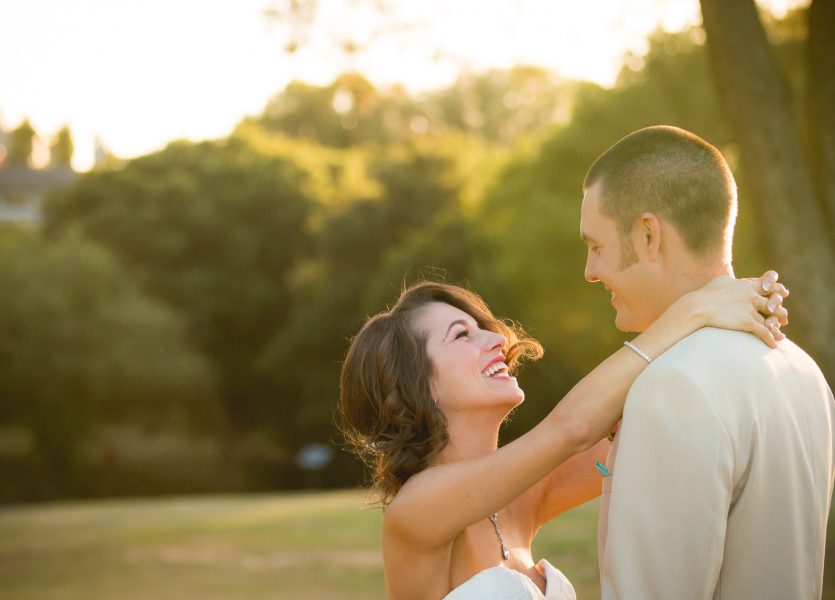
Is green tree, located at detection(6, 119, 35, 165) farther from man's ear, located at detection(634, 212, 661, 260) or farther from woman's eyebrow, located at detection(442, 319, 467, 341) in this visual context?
man's ear, located at detection(634, 212, 661, 260)

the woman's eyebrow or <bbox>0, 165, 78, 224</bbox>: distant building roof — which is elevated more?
<bbox>0, 165, 78, 224</bbox>: distant building roof

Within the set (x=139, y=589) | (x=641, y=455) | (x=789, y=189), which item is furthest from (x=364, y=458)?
(x=139, y=589)

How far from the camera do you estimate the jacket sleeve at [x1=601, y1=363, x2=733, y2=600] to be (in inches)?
95.3

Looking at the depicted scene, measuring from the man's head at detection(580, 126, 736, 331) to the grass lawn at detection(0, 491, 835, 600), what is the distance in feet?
19.7

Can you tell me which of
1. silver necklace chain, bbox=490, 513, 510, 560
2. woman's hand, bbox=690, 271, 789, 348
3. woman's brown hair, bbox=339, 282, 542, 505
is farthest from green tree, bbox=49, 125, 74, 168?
woman's hand, bbox=690, 271, 789, 348

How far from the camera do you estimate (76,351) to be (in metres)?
31.8

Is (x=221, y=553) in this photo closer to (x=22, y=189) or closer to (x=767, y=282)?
(x=767, y=282)

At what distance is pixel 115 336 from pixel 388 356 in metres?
30.3

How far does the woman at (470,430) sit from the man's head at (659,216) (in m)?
0.11

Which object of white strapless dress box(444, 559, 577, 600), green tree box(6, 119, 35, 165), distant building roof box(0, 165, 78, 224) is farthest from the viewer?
green tree box(6, 119, 35, 165)

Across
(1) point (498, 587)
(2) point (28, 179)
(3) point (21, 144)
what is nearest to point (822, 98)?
(1) point (498, 587)

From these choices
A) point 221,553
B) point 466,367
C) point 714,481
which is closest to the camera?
point 714,481

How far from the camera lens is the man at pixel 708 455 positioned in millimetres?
2434

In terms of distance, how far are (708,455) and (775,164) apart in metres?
5.81
